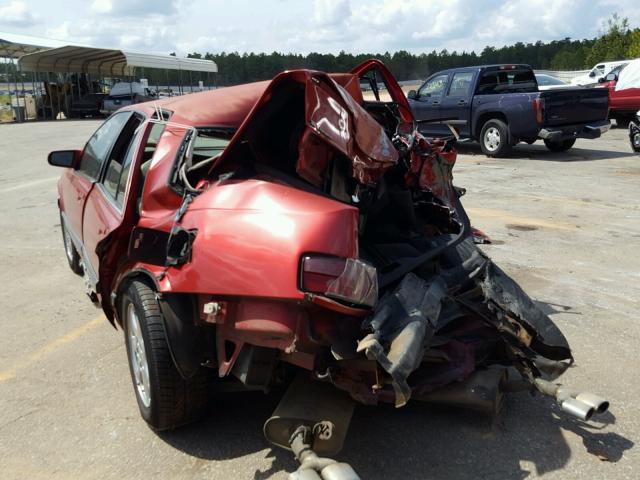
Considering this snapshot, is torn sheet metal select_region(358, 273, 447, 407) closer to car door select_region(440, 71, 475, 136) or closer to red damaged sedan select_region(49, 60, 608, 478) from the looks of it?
red damaged sedan select_region(49, 60, 608, 478)

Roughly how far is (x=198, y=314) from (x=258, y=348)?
35cm

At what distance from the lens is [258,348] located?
2783 millimetres

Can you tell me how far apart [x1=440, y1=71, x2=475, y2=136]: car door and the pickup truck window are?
0.29m

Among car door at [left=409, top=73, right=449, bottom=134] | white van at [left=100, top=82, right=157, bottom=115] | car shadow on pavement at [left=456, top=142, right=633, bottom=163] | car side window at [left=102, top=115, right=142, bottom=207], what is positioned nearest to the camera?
car side window at [left=102, top=115, right=142, bottom=207]

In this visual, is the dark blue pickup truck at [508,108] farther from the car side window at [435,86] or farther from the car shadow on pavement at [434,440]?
the car shadow on pavement at [434,440]

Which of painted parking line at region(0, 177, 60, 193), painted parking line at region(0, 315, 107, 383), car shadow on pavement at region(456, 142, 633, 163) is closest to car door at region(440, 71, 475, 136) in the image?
car shadow on pavement at region(456, 142, 633, 163)

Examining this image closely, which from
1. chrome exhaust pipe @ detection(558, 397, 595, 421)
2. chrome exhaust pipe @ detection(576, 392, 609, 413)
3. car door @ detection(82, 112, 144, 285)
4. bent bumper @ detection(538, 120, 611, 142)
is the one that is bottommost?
chrome exhaust pipe @ detection(558, 397, 595, 421)

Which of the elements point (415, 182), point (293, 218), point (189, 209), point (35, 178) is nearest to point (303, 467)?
point (293, 218)

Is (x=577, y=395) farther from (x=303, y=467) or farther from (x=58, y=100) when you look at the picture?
(x=58, y=100)

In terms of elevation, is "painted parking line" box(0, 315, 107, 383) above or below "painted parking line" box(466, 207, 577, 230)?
below

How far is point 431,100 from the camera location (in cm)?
1549

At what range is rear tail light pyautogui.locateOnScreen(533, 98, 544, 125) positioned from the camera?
1277 cm

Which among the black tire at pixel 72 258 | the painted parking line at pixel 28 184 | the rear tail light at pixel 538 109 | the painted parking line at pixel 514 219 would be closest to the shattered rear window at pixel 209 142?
the black tire at pixel 72 258

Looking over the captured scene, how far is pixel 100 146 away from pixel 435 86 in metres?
12.1
